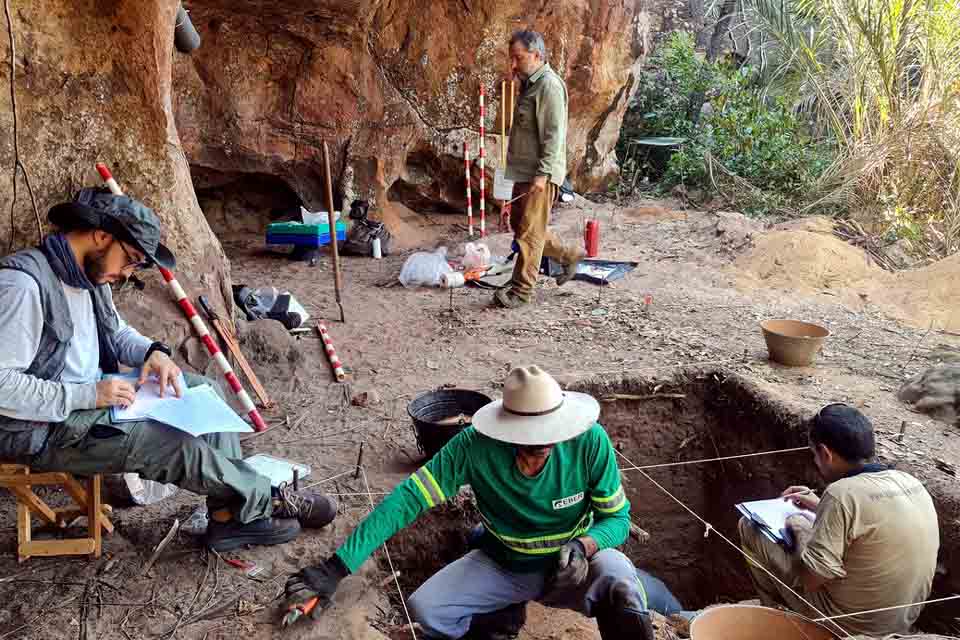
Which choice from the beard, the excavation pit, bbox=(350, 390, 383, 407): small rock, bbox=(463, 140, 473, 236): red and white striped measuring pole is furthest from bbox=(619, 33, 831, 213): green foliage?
the beard

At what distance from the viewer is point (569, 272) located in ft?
26.7

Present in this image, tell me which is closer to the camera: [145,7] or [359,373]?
[145,7]

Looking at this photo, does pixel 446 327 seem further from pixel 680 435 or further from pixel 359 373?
pixel 680 435

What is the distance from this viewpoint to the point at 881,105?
993 cm

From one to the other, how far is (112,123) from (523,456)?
346 centimetres

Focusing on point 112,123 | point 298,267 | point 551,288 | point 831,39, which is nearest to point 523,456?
point 112,123

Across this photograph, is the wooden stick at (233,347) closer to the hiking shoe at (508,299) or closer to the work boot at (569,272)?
the hiking shoe at (508,299)

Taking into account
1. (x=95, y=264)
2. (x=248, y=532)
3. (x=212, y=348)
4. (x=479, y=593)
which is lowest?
(x=479, y=593)

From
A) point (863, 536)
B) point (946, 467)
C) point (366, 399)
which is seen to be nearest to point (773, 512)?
point (863, 536)

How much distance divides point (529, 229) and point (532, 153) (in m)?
0.70

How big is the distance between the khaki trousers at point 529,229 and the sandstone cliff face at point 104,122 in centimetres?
289

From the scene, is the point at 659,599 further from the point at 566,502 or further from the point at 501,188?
the point at 501,188

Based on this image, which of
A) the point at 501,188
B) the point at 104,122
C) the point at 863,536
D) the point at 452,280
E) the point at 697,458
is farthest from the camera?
the point at 501,188

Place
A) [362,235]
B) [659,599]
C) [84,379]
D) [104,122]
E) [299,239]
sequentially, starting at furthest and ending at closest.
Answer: [362,235]
[299,239]
[104,122]
[659,599]
[84,379]
